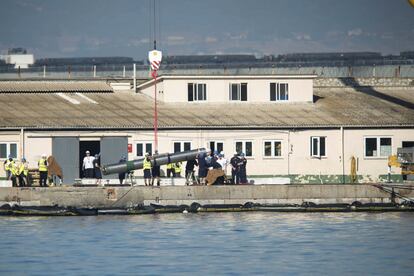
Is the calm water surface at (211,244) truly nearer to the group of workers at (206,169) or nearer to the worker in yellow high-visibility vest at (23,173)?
the group of workers at (206,169)

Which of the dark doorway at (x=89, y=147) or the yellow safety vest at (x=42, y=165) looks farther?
the dark doorway at (x=89, y=147)

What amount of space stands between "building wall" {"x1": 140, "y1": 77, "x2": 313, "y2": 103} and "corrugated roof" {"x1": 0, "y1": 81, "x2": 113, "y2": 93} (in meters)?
4.54

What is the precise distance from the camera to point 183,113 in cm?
7838

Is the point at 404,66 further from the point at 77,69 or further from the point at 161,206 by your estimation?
the point at 161,206

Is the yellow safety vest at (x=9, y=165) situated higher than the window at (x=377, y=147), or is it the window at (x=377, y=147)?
the window at (x=377, y=147)

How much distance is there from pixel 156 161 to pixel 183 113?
375 inches

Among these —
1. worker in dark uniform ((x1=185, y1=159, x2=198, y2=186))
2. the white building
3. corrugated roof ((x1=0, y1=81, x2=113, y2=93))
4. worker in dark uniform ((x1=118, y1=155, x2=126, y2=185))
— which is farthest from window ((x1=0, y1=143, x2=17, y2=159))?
corrugated roof ((x1=0, y1=81, x2=113, y2=93))

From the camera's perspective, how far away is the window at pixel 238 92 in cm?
8106

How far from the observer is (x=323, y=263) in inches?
1959

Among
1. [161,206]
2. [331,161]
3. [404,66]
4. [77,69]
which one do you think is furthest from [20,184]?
[77,69]

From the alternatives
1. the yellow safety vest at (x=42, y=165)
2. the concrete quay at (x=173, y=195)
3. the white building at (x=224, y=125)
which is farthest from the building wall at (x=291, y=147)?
the concrete quay at (x=173, y=195)

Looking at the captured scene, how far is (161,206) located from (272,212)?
5188mm

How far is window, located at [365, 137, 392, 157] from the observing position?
254ft

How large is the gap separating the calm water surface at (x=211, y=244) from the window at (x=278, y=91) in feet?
54.6
